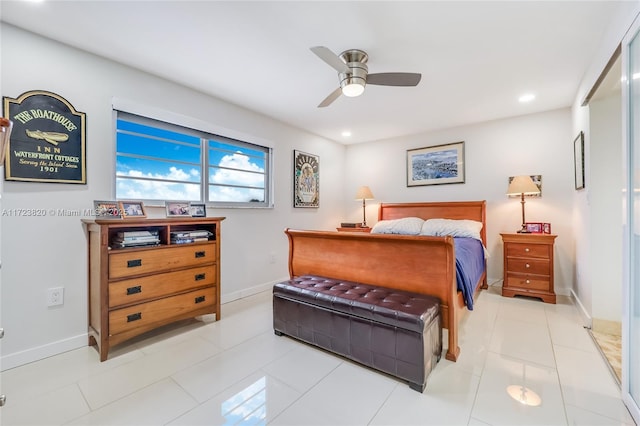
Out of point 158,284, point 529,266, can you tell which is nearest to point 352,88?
point 158,284

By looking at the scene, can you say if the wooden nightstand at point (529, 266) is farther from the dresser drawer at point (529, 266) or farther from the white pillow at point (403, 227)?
the white pillow at point (403, 227)

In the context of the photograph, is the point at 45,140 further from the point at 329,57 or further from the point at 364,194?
the point at 364,194

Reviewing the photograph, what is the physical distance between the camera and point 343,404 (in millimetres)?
1539

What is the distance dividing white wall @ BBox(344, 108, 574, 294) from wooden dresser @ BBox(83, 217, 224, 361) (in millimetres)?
3291

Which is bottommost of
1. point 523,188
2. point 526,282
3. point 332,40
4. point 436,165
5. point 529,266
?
point 526,282

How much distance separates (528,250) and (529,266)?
7.4 inches

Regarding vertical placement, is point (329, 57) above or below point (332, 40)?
below

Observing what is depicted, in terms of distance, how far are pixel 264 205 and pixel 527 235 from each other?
328cm

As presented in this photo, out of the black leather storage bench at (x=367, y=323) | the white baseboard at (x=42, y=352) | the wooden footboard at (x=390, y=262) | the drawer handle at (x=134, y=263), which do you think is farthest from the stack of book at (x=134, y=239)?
the wooden footboard at (x=390, y=262)

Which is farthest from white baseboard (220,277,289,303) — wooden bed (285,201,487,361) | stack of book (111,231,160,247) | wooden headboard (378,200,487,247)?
wooden headboard (378,200,487,247)

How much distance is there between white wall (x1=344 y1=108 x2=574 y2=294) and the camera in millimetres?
3457

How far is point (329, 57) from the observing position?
1.88 m

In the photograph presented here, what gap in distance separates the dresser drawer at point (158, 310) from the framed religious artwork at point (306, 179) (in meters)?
1.96

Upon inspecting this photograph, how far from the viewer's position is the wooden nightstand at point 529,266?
3174mm
